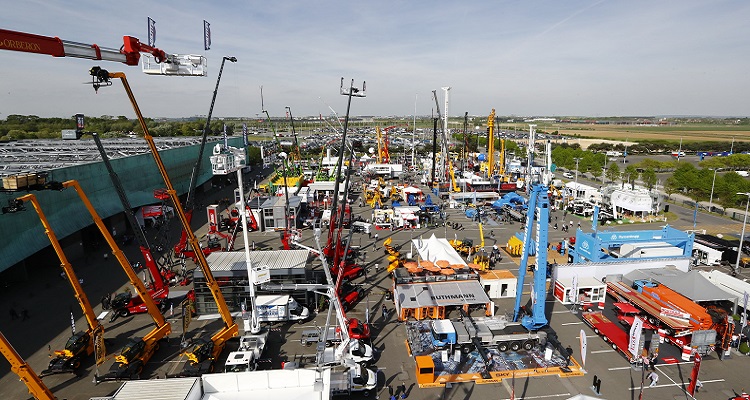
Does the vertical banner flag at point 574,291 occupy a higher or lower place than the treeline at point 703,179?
lower

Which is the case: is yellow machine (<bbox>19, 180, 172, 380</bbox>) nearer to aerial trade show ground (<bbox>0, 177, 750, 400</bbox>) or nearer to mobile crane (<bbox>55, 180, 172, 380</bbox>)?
mobile crane (<bbox>55, 180, 172, 380</bbox>)

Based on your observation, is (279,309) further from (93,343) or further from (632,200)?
(632,200)

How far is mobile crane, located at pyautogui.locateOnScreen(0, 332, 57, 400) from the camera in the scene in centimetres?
1266

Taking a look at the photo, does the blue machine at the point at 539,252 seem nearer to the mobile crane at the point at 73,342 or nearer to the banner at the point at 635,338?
the banner at the point at 635,338

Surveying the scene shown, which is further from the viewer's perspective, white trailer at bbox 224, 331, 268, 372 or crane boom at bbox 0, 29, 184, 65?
white trailer at bbox 224, 331, 268, 372

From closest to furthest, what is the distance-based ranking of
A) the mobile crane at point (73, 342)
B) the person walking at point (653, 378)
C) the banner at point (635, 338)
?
1. the person walking at point (653, 378)
2. the banner at point (635, 338)
3. the mobile crane at point (73, 342)

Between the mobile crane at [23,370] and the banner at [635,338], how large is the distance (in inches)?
929

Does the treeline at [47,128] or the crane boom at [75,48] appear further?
the treeline at [47,128]

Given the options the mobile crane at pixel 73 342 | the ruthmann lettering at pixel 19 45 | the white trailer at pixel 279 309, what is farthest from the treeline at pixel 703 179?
the mobile crane at pixel 73 342

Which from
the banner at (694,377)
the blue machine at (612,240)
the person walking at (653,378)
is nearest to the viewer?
the banner at (694,377)

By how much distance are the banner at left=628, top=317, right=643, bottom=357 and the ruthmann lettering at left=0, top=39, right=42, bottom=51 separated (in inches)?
933

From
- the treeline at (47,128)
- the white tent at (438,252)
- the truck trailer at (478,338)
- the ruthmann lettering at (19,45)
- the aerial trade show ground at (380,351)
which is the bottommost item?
the aerial trade show ground at (380,351)

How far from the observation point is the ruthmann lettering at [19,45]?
9586 mm

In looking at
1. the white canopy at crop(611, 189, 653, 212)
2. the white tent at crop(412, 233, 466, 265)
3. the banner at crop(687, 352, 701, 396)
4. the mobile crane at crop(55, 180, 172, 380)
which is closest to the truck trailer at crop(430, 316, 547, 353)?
the banner at crop(687, 352, 701, 396)
